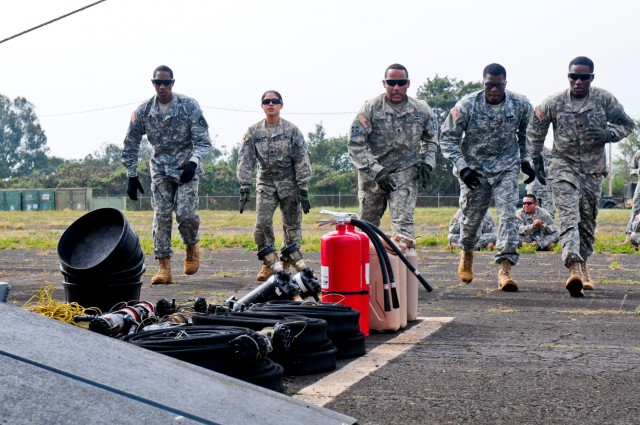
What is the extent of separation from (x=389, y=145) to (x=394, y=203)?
2.03ft

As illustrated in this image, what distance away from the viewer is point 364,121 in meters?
10.5

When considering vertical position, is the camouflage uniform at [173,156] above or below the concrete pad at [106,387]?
above

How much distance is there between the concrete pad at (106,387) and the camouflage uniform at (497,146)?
7.50 m

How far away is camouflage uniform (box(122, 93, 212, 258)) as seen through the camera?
1188 cm

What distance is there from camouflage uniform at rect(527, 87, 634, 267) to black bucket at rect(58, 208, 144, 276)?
4.59 meters

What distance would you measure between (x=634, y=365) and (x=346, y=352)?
1618mm

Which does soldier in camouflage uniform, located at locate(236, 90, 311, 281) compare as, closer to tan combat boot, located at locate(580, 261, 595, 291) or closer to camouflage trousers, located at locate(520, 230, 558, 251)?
tan combat boot, located at locate(580, 261, 595, 291)

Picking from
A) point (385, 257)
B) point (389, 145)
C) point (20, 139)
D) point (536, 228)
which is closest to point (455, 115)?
point (389, 145)

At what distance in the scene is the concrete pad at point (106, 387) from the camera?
9.09 feet

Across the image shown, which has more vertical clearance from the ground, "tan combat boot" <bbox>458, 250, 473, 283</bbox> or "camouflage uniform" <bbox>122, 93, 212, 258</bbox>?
"camouflage uniform" <bbox>122, 93, 212, 258</bbox>

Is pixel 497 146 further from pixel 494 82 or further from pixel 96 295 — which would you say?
pixel 96 295

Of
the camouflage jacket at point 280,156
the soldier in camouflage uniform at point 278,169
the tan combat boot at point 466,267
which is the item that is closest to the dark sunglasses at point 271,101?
the soldier in camouflage uniform at point 278,169

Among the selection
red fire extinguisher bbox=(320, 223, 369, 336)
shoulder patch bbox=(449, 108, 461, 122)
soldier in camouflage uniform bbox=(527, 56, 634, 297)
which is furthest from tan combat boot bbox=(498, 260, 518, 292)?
red fire extinguisher bbox=(320, 223, 369, 336)

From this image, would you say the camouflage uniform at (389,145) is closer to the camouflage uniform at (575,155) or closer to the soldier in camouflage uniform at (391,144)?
the soldier in camouflage uniform at (391,144)
